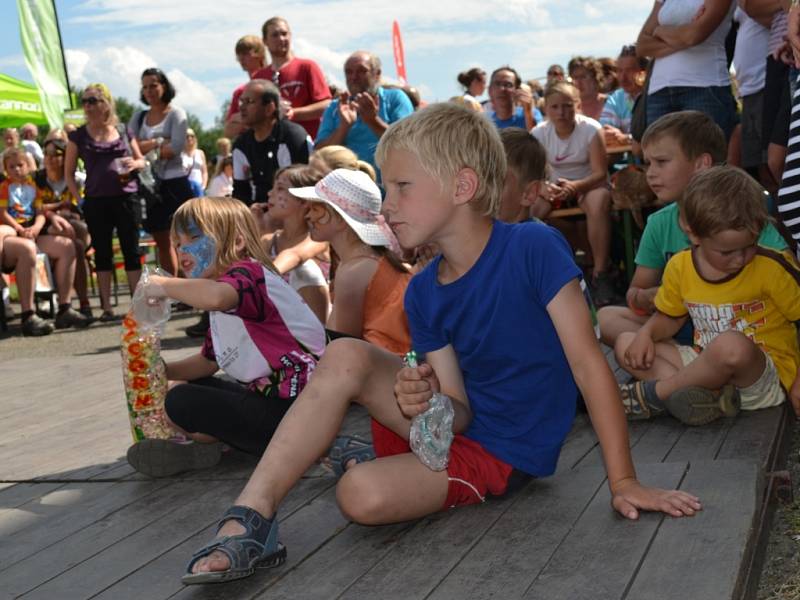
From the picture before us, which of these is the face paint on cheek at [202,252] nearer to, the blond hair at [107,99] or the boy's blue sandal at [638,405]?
the boy's blue sandal at [638,405]

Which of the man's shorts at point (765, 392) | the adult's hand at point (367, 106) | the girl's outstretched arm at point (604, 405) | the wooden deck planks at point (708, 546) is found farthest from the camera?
the adult's hand at point (367, 106)

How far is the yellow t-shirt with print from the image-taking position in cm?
397

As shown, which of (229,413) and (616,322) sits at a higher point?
(229,413)

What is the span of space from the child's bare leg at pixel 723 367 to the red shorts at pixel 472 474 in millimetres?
1277

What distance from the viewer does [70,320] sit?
33.1 ft

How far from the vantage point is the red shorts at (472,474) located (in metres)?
2.92

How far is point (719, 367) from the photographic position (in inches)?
156

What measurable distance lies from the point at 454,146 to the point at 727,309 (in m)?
1.68

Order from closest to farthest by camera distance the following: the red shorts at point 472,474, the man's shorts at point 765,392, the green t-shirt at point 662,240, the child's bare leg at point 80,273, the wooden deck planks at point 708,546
A: 1. the wooden deck planks at point 708,546
2. the red shorts at point 472,474
3. the man's shorts at point 765,392
4. the green t-shirt at point 662,240
5. the child's bare leg at point 80,273

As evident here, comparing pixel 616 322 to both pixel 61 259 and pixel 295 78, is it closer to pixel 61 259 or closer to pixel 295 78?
pixel 295 78

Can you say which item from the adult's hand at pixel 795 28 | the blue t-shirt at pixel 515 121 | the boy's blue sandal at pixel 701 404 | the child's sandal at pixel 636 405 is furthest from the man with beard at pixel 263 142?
the adult's hand at pixel 795 28

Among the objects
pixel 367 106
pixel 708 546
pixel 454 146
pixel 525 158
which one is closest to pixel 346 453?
pixel 454 146

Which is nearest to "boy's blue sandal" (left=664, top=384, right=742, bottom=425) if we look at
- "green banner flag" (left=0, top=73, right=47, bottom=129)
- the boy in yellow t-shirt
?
the boy in yellow t-shirt

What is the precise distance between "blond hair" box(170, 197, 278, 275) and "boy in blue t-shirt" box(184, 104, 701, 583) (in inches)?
45.6
